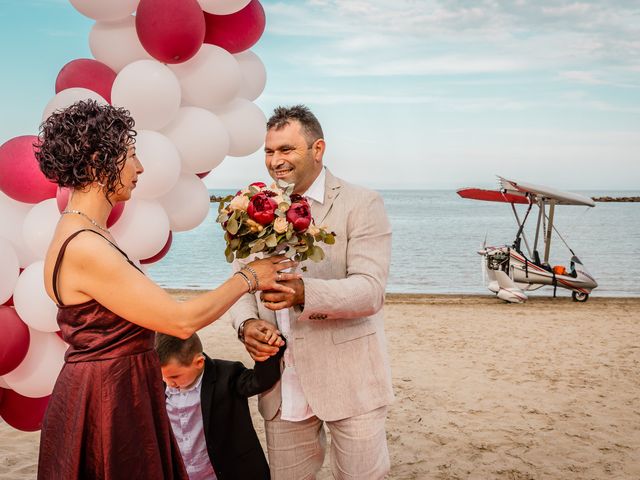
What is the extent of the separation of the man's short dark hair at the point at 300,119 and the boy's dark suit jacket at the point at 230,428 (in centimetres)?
127

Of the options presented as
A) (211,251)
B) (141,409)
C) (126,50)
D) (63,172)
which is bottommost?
(211,251)

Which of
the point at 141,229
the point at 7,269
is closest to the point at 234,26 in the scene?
the point at 141,229

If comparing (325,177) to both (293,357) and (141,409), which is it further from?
(141,409)

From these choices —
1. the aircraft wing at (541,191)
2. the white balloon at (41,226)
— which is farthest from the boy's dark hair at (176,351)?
the aircraft wing at (541,191)

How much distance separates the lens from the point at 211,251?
114 ft

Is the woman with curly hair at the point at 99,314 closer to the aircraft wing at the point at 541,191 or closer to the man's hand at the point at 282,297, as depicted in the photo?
the man's hand at the point at 282,297

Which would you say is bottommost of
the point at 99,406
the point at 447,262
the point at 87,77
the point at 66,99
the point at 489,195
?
the point at 447,262

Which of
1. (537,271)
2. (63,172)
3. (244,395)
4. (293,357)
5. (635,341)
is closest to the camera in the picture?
(63,172)

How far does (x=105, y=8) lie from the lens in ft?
12.7

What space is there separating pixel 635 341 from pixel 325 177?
8.75 metres

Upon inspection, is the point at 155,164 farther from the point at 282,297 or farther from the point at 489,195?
the point at 489,195

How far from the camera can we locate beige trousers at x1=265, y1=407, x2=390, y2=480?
2.99 meters

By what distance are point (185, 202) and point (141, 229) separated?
0.54 metres

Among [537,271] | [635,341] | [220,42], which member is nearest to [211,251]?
[537,271]
